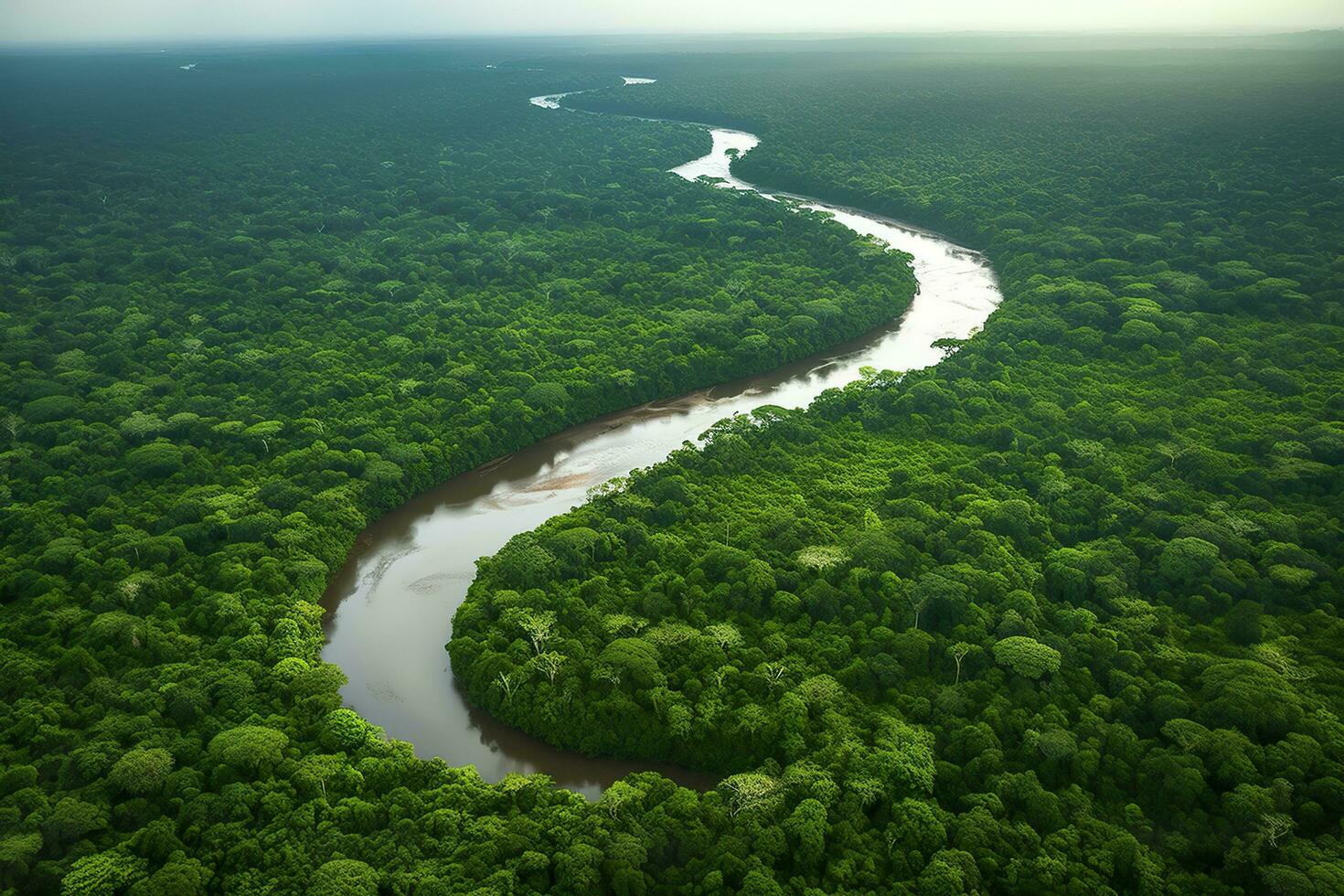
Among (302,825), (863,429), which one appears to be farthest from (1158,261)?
(302,825)

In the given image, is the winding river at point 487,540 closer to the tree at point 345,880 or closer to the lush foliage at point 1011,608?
the lush foliage at point 1011,608

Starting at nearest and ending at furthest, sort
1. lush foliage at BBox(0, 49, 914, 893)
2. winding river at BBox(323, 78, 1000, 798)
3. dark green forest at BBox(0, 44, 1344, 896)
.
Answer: dark green forest at BBox(0, 44, 1344, 896), lush foliage at BBox(0, 49, 914, 893), winding river at BBox(323, 78, 1000, 798)

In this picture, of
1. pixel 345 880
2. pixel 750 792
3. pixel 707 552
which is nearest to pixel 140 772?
pixel 345 880

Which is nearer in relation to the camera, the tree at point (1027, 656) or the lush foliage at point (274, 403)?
the lush foliage at point (274, 403)

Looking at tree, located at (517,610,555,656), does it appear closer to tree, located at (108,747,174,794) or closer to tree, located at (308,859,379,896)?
tree, located at (308,859,379,896)

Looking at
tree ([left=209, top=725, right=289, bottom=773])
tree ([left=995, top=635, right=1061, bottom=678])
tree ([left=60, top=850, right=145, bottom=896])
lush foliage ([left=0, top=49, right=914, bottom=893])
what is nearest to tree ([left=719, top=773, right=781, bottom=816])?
lush foliage ([left=0, top=49, right=914, bottom=893])

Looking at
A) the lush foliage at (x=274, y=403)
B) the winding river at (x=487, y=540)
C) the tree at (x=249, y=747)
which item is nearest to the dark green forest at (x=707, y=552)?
the tree at (x=249, y=747)

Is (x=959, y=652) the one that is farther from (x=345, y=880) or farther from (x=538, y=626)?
(x=345, y=880)
